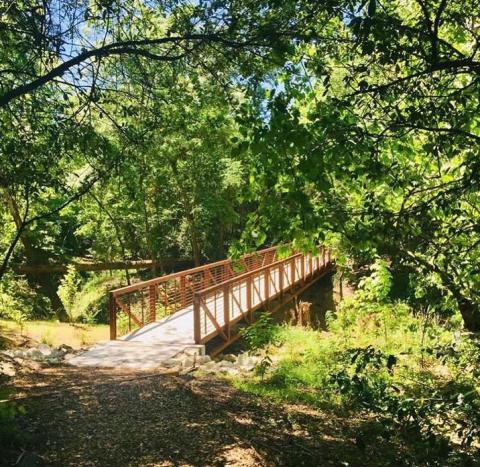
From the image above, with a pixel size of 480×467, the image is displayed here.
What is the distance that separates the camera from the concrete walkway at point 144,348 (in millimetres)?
7613

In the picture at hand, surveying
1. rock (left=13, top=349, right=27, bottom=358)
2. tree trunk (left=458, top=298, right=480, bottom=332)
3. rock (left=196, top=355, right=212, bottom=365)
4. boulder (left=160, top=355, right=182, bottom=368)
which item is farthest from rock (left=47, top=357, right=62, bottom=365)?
tree trunk (left=458, top=298, right=480, bottom=332)

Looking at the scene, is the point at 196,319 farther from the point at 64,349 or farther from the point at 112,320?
the point at 64,349

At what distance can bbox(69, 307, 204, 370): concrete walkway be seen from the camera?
25.0 ft

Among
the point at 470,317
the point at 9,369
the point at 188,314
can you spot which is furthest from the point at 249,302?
the point at 470,317

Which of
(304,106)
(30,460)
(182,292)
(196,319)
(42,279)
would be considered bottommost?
(30,460)

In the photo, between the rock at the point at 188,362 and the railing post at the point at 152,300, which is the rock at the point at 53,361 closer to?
the rock at the point at 188,362

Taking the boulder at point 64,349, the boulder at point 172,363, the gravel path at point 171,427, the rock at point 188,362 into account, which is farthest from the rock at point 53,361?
the rock at point 188,362

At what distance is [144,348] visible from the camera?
8.66 metres

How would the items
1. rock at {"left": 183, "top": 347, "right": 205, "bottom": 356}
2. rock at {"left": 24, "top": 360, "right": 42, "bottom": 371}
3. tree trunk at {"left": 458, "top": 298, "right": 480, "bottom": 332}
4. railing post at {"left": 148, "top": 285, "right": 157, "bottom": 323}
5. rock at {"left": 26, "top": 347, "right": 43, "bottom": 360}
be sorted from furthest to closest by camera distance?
railing post at {"left": 148, "top": 285, "right": 157, "bottom": 323} → rock at {"left": 183, "top": 347, "right": 205, "bottom": 356} → rock at {"left": 26, "top": 347, "right": 43, "bottom": 360} → rock at {"left": 24, "top": 360, "right": 42, "bottom": 371} → tree trunk at {"left": 458, "top": 298, "right": 480, "bottom": 332}

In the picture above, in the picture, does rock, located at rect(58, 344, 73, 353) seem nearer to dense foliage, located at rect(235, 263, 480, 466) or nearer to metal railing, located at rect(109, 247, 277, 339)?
metal railing, located at rect(109, 247, 277, 339)

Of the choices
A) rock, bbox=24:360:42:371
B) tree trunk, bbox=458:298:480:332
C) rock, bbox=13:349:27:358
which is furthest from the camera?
rock, bbox=13:349:27:358

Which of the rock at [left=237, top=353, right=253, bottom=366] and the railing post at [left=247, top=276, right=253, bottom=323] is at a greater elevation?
the railing post at [left=247, top=276, right=253, bottom=323]

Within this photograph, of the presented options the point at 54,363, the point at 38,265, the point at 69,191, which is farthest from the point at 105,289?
the point at 69,191

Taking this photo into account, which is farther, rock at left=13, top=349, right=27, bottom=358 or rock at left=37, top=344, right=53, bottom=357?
rock at left=37, top=344, right=53, bottom=357
